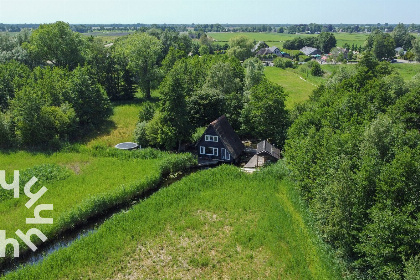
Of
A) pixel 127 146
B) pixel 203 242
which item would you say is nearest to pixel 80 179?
pixel 127 146

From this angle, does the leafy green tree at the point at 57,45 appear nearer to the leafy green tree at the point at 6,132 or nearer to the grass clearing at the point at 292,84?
the leafy green tree at the point at 6,132

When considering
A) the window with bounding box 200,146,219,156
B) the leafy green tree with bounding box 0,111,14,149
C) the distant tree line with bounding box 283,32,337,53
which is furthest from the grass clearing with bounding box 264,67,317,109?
the distant tree line with bounding box 283,32,337,53

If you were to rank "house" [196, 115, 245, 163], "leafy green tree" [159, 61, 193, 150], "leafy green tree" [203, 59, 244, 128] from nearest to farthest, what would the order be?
"house" [196, 115, 245, 163] < "leafy green tree" [159, 61, 193, 150] < "leafy green tree" [203, 59, 244, 128]

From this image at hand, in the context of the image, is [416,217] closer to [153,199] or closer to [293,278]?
[293,278]

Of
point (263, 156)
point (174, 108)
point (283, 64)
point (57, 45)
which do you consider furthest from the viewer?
point (283, 64)

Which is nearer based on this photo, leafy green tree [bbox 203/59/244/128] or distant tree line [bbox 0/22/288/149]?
distant tree line [bbox 0/22/288/149]

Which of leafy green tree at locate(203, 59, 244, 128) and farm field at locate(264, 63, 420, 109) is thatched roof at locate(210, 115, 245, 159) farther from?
farm field at locate(264, 63, 420, 109)

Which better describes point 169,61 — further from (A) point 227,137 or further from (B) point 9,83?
(A) point 227,137
